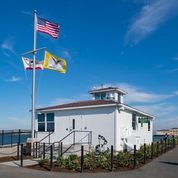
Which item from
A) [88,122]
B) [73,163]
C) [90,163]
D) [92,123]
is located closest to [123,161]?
[90,163]

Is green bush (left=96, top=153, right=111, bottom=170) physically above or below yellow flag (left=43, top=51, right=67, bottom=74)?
below

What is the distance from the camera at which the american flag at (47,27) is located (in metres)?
23.0

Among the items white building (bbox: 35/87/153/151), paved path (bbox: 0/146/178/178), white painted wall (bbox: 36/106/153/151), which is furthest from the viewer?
white building (bbox: 35/87/153/151)

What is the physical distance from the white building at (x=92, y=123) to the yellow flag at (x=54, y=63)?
3.99 m

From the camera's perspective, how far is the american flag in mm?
23016

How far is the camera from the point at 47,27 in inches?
917

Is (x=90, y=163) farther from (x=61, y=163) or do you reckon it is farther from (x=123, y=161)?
(x=123, y=161)

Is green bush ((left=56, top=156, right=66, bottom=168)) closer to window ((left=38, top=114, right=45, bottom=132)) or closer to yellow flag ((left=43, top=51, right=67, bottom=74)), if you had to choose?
yellow flag ((left=43, top=51, right=67, bottom=74))

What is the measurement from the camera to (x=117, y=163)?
54.9 feet

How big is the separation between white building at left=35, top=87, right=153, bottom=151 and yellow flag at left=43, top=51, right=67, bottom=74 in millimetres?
3990

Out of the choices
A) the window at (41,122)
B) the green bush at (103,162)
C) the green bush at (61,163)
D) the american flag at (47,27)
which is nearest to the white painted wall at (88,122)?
the window at (41,122)

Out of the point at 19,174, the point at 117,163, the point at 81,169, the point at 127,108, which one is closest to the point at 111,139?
the point at 127,108

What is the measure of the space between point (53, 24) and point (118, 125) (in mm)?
8166

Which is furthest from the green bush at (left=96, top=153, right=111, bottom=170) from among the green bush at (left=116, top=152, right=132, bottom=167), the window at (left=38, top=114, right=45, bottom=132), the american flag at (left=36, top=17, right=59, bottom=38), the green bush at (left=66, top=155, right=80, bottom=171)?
the window at (left=38, top=114, right=45, bottom=132)
